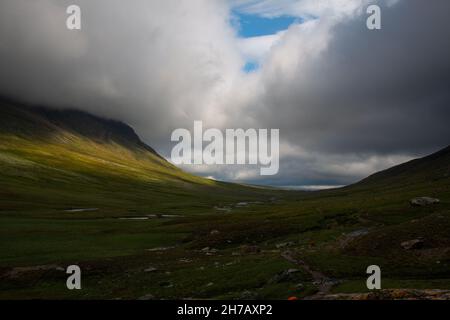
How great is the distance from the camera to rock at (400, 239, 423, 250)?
43.1m

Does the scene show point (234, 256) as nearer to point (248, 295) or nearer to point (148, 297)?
point (148, 297)

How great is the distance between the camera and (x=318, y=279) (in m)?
34.8

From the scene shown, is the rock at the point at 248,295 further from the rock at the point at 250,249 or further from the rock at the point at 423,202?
the rock at the point at 423,202

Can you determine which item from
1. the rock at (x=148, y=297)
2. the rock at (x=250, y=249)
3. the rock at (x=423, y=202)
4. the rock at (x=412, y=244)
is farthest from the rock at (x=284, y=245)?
the rock at (x=423, y=202)

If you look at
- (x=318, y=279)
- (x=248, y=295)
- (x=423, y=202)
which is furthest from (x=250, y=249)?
(x=423, y=202)

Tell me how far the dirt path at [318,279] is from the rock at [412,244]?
41.2 ft

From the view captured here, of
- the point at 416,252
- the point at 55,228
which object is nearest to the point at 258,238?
the point at 416,252

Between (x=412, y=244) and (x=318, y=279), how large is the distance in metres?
15.8

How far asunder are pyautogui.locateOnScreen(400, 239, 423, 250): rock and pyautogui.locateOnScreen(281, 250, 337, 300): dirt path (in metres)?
12.6

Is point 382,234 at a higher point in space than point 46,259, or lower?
higher

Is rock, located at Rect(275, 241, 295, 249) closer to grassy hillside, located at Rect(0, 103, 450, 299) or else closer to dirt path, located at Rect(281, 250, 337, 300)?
grassy hillside, located at Rect(0, 103, 450, 299)

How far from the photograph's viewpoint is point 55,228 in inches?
3209

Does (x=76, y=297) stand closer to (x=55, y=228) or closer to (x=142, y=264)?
(x=142, y=264)
